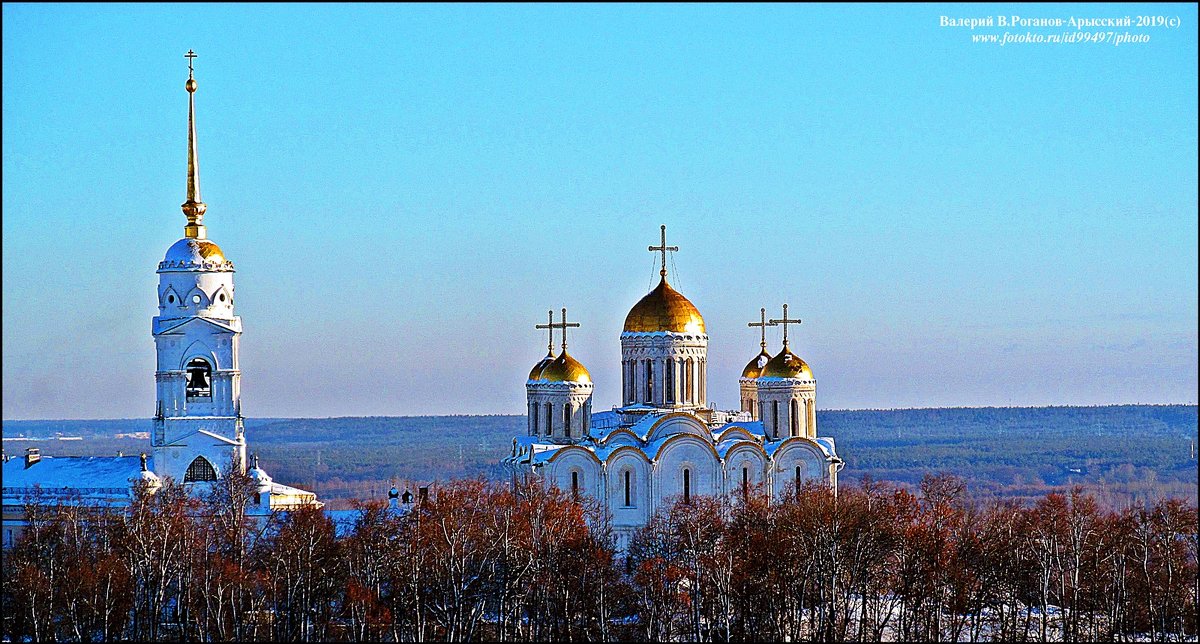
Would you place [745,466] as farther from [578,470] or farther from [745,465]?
[578,470]

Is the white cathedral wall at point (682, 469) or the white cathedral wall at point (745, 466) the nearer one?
the white cathedral wall at point (682, 469)

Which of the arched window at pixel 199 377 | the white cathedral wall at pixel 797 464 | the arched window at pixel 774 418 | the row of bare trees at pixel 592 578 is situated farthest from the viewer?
the arched window at pixel 774 418

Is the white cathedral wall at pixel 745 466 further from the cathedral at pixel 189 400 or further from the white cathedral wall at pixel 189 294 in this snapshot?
the white cathedral wall at pixel 189 294

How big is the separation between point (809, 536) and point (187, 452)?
12.3 meters

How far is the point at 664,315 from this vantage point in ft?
120

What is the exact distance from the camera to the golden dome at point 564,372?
3625cm

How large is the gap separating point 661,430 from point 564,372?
219 cm

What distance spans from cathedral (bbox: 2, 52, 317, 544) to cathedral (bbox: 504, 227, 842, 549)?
15.6 ft

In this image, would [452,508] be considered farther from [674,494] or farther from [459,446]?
[459,446]

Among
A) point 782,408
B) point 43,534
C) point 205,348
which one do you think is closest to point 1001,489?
point 782,408

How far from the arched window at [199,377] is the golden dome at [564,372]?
614 centimetres

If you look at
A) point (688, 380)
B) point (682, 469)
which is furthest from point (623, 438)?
point (688, 380)

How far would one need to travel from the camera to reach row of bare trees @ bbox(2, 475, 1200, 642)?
26875mm

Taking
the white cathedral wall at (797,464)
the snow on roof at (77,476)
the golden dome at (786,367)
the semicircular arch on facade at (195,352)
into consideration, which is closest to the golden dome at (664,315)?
the golden dome at (786,367)
